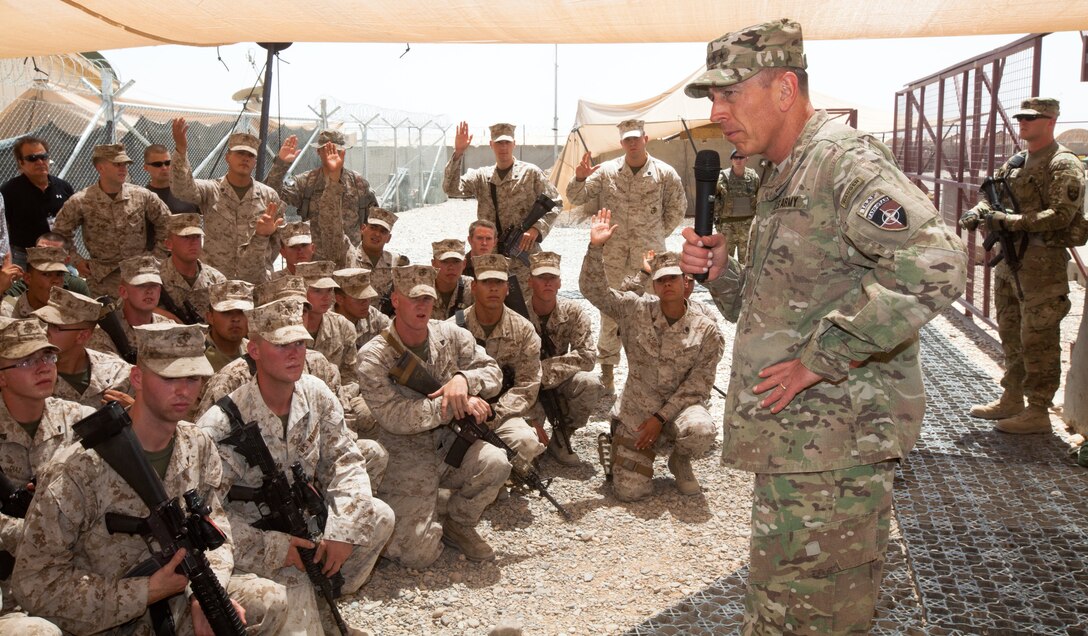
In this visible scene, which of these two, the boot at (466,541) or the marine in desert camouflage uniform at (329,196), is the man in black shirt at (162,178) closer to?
the marine in desert camouflage uniform at (329,196)

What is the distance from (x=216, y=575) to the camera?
3.12 m

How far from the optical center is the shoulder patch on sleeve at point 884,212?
2168 mm

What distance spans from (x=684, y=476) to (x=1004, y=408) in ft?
7.87

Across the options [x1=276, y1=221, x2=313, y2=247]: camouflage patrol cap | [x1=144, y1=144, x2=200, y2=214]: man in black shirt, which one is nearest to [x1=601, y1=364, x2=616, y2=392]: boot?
[x1=276, y1=221, x2=313, y2=247]: camouflage patrol cap

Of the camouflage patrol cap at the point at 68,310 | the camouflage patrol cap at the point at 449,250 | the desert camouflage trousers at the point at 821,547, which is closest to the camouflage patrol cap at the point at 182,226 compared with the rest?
the camouflage patrol cap at the point at 68,310

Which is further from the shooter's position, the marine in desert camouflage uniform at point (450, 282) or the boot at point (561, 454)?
the marine in desert camouflage uniform at point (450, 282)

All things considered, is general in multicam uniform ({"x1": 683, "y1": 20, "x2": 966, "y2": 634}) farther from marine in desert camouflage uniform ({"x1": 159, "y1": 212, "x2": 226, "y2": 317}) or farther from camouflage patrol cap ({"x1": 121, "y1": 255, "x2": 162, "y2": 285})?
marine in desert camouflage uniform ({"x1": 159, "y1": 212, "x2": 226, "y2": 317})

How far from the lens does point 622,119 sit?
20406 mm

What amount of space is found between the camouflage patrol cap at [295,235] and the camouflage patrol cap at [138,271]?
1181 millimetres

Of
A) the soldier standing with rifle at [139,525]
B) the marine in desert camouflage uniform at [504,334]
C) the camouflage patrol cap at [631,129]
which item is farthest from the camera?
the camouflage patrol cap at [631,129]

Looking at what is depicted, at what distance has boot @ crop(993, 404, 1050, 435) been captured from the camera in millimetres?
5863

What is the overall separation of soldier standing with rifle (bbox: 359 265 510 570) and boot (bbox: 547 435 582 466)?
1.09 meters

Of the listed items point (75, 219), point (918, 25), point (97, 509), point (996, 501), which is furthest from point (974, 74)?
point (97, 509)

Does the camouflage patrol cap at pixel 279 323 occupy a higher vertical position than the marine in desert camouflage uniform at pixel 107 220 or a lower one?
lower
